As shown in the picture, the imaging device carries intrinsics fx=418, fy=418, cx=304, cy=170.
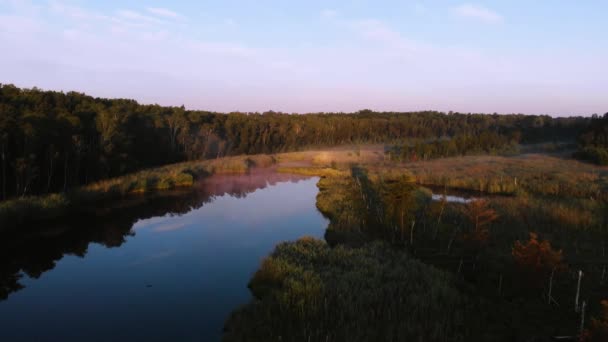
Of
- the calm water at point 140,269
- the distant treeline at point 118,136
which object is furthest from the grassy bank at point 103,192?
the calm water at point 140,269

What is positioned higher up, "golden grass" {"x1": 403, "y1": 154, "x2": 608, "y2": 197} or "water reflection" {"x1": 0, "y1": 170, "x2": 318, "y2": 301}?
Result: "golden grass" {"x1": 403, "y1": 154, "x2": 608, "y2": 197}

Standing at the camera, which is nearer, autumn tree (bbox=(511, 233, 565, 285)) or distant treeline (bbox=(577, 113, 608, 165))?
autumn tree (bbox=(511, 233, 565, 285))

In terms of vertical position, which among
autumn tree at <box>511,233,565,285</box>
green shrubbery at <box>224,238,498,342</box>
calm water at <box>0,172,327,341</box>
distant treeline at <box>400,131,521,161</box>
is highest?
distant treeline at <box>400,131,521,161</box>

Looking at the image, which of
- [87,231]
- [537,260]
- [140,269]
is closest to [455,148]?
[87,231]

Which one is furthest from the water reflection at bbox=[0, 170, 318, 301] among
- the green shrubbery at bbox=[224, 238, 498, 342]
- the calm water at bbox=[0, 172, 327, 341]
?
the green shrubbery at bbox=[224, 238, 498, 342]

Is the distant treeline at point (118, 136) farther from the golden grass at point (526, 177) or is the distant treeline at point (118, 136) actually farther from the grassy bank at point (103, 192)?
the golden grass at point (526, 177)

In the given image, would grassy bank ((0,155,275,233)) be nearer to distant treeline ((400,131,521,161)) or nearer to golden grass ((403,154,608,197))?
golden grass ((403,154,608,197))
